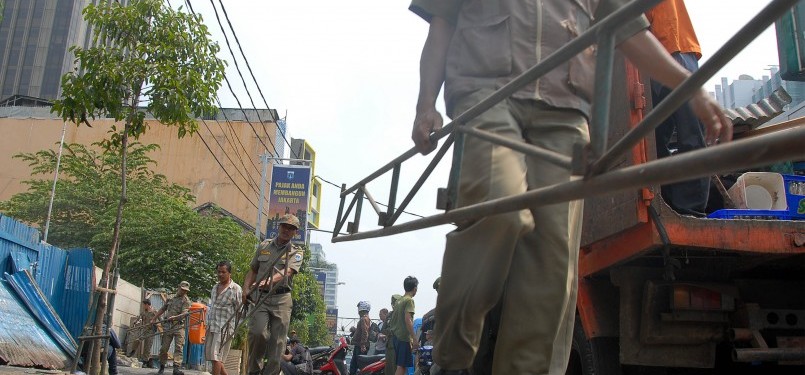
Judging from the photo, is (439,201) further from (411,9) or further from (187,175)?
(187,175)

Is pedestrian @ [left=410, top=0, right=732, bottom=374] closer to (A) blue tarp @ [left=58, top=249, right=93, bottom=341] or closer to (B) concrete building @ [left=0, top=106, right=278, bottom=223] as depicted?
(A) blue tarp @ [left=58, top=249, right=93, bottom=341]

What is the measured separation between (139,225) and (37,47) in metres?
39.7


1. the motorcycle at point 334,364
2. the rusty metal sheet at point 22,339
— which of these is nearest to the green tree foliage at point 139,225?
the motorcycle at point 334,364

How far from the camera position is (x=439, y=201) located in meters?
2.52

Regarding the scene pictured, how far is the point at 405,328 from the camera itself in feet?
32.5

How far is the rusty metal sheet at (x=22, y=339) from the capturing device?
23.4ft

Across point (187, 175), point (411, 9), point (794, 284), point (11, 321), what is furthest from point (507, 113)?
point (187, 175)

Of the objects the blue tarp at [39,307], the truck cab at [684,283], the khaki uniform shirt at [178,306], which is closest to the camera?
the truck cab at [684,283]

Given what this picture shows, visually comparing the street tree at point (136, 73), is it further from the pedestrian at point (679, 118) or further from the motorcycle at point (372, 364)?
the motorcycle at point (372, 364)

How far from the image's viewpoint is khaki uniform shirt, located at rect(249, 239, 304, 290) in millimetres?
6757

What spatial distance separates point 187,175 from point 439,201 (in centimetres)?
4183

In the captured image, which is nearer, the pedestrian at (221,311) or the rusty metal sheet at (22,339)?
the rusty metal sheet at (22,339)

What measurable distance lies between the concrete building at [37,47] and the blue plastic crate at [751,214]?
192 ft

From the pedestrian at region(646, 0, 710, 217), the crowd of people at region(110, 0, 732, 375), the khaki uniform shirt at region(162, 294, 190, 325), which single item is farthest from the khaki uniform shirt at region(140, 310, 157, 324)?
the crowd of people at region(110, 0, 732, 375)
